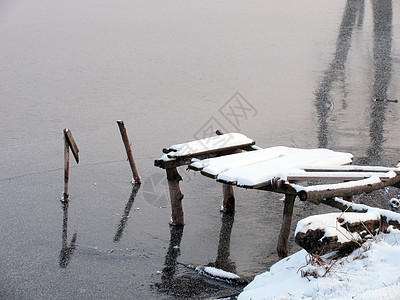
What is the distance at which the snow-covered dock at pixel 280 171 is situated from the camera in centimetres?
671

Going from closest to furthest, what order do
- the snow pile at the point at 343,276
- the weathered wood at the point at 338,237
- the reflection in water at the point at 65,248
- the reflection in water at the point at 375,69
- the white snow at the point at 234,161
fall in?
the snow pile at the point at 343,276 < the weathered wood at the point at 338,237 < the white snow at the point at 234,161 < the reflection in water at the point at 65,248 < the reflection in water at the point at 375,69

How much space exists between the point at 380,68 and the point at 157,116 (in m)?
9.12

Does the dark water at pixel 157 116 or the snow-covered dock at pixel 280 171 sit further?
the dark water at pixel 157 116

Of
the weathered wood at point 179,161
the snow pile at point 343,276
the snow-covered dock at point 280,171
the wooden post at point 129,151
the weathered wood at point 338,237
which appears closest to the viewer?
the snow pile at point 343,276

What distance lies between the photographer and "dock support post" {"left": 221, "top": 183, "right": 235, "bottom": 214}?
9045 millimetres

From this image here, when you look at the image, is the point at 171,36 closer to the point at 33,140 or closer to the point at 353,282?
the point at 33,140

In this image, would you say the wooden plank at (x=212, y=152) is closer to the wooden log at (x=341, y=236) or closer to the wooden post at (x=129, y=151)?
the wooden post at (x=129, y=151)

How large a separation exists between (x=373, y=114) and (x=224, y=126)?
3.90 m

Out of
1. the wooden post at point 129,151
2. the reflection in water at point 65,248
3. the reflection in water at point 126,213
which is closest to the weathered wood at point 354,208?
the reflection in water at point 126,213

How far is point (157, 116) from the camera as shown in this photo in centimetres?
1482

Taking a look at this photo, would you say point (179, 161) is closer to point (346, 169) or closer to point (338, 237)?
point (346, 169)

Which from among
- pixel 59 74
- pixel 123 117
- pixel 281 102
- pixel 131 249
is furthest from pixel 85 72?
pixel 131 249

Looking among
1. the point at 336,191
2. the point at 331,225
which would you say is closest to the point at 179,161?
the point at 336,191

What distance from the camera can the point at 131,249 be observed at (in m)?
8.06
